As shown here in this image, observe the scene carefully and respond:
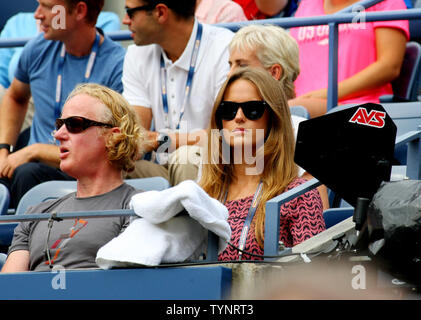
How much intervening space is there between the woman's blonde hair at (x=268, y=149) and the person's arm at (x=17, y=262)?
2.50 ft

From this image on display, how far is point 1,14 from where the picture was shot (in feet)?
27.8

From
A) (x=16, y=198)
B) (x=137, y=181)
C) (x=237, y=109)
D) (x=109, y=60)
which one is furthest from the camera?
(x=109, y=60)

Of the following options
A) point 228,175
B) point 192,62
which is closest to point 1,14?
point 192,62

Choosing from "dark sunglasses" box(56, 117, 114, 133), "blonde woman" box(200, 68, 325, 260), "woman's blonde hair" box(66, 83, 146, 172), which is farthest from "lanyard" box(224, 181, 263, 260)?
"dark sunglasses" box(56, 117, 114, 133)

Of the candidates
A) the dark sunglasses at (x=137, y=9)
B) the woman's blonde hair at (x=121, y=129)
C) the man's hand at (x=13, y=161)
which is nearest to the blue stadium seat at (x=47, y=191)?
the woman's blonde hair at (x=121, y=129)

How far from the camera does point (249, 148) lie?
364cm

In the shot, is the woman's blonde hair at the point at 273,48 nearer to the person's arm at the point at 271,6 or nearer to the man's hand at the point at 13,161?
the man's hand at the point at 13,161

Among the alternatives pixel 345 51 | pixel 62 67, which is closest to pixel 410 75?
pixel 345 51

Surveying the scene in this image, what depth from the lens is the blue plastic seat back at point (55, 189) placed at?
421cm

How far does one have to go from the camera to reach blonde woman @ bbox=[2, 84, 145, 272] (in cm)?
340

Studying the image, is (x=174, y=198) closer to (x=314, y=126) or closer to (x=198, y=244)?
(x=198, y=244)

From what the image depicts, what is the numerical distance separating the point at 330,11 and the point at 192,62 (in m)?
1.08

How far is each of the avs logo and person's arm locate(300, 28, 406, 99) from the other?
246 centimetres

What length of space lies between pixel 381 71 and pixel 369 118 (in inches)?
101
